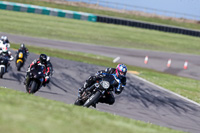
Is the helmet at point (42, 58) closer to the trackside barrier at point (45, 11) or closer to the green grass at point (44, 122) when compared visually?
the green grass at point (44, 122)

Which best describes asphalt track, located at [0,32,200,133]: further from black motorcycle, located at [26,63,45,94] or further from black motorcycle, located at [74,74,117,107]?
black motorcycle, located at [74,74,117,107]

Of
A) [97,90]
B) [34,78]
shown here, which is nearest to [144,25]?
[34,78]

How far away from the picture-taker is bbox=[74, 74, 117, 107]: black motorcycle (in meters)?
10.5

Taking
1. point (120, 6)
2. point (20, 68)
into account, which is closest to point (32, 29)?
point (20, 68)

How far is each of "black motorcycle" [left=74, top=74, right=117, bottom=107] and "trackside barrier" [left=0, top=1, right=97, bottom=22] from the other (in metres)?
41.9

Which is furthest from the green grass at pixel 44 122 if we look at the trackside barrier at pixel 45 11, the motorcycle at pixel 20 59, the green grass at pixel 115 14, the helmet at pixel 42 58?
the green grass at pixel 115 14

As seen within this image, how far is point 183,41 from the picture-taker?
1902 inches

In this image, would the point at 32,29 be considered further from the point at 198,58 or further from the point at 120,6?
the point at 120,6

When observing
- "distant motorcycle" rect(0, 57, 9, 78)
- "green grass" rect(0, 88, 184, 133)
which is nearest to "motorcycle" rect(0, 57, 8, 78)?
"distant motorcycle" rect(0, 57, 9, 78)

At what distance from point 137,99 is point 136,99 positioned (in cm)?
5

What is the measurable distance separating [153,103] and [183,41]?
34.7 metres

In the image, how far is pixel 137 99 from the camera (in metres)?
15.2

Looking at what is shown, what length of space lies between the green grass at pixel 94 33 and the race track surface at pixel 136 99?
64.1ft

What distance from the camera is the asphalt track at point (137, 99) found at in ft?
41.5
